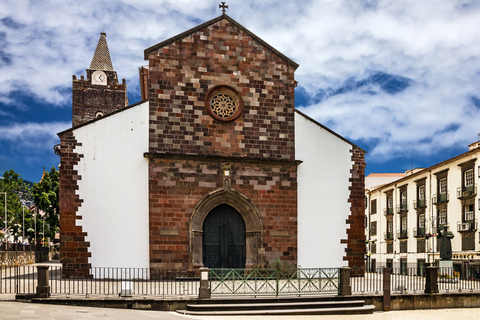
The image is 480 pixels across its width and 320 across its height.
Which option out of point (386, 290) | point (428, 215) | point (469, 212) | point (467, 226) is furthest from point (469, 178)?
point (386, 290)

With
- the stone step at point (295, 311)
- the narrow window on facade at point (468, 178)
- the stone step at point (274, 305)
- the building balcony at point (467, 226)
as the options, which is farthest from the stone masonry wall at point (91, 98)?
the stone step at point (295, 311)

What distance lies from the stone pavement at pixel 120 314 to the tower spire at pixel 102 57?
44.1 metres

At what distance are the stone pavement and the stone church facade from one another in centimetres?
572

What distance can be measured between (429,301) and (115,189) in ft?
41.1

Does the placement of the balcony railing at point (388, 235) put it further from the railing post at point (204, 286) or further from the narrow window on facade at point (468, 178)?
the railing post at point (204, 286)

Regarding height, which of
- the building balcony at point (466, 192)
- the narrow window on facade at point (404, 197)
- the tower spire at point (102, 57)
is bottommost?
the narrow window on facade at point (404, 197)

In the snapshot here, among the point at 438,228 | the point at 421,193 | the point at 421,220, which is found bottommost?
the point at 438,228

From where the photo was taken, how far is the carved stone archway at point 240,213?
67.6 feet

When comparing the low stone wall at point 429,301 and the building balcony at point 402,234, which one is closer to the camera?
the low stone wall at point 429,301

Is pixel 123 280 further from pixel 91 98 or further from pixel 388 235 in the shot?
pixel 91 98

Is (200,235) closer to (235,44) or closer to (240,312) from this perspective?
(240,312)

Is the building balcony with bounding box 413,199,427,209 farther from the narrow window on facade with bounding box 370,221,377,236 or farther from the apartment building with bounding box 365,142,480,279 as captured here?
the narrow window on facade with bounding box 370,221,377,236

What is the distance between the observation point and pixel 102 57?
5547 centimetres

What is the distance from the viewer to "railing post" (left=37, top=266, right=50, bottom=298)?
48.1 feet
